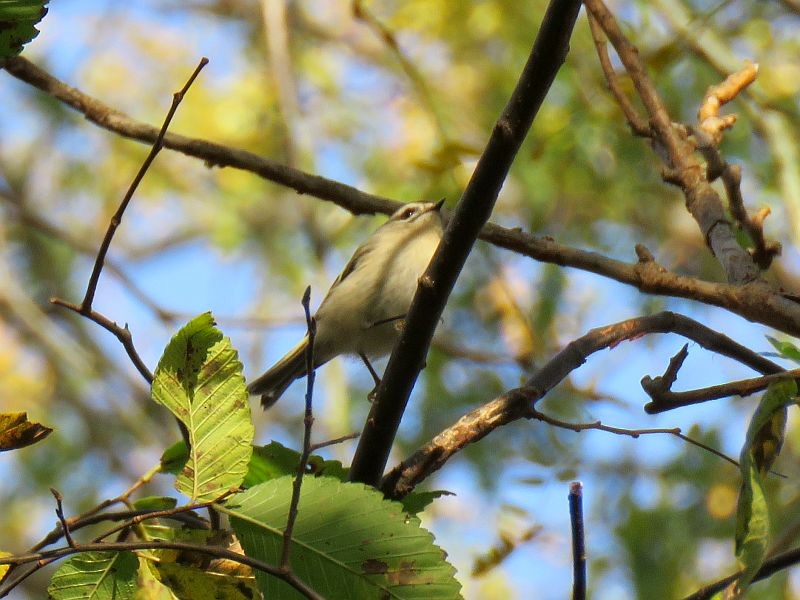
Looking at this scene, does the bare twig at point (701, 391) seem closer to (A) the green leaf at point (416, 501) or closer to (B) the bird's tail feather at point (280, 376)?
(A) the green leaf at point (416, 501)

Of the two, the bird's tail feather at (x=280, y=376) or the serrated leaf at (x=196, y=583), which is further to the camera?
the bird's tail feather at (x=280, y=376)

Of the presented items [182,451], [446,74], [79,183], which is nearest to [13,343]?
[79,183]

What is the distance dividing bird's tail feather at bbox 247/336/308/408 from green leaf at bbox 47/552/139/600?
123 inches

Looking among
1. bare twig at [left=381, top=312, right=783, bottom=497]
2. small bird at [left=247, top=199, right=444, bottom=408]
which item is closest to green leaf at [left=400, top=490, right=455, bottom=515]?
bare twig at [left=381, top=312, right=783, bottom=497]

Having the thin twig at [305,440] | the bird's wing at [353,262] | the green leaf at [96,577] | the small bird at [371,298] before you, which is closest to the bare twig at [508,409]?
the thin twig at [305,440]

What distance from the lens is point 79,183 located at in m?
→ 9.83

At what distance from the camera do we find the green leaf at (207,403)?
1668 millimetres

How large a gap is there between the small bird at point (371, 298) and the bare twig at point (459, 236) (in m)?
2.22

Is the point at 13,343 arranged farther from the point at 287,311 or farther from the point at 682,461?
the point at 682,461

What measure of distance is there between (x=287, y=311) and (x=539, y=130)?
479cm

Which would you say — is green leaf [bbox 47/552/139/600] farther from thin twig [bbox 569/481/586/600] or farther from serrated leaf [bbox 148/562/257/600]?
thin twig [bbox 569/481/586/600]

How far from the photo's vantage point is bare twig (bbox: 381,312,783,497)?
6.30 feet

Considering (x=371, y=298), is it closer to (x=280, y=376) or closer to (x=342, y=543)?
(x=280, y=376)

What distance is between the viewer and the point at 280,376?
4.92 meters
